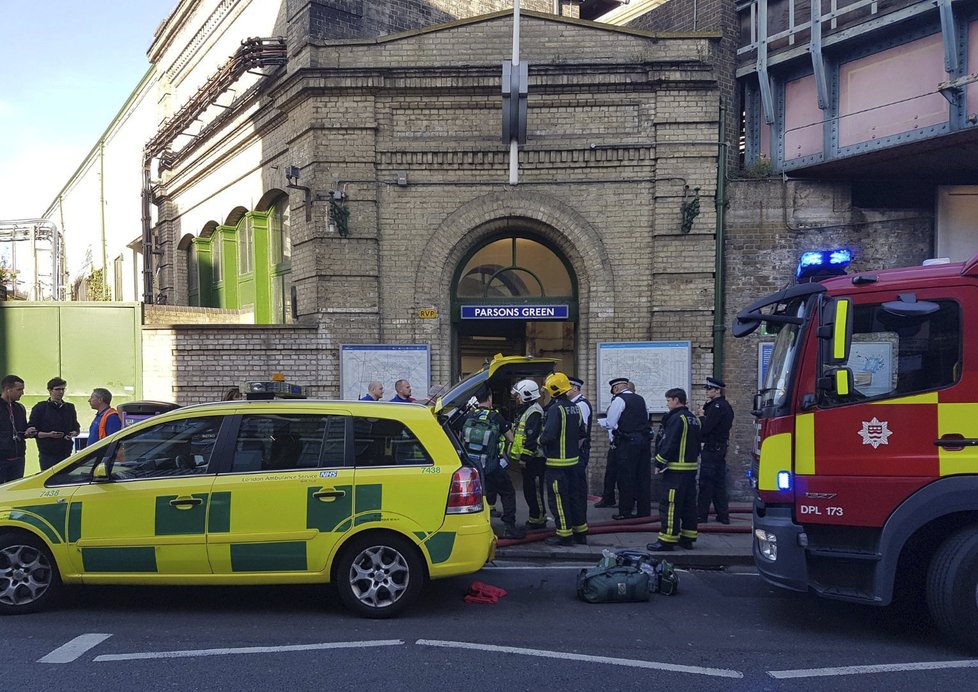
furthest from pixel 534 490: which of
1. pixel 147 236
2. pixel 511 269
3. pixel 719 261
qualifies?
pixel 147 236

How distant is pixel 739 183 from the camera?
1109 cm

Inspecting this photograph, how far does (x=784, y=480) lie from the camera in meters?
5.39

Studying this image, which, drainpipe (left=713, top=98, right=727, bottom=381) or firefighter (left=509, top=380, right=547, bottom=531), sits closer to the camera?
firefighter (left=509, top=380, right=547, bottom=531)

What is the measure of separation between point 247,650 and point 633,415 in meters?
5.79

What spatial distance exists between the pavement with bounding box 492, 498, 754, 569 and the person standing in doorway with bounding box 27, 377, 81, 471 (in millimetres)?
5051

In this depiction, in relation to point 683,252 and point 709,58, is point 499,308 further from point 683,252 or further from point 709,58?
point 709,58

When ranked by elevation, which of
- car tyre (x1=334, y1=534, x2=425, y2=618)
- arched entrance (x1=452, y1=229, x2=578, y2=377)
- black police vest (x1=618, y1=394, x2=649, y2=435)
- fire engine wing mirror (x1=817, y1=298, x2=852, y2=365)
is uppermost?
arched entrance (x1=452, y1=229, x2=578, y2=377)

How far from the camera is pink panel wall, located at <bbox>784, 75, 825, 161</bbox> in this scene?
11.3 m

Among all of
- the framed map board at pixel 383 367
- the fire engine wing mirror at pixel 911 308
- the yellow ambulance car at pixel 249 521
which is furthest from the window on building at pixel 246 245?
the fire engine wing mirror at pixel 911 308

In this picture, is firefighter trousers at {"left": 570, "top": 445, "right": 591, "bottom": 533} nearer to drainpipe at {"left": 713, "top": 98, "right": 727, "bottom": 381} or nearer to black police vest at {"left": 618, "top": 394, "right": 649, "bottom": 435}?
black police vest at {"left": 618, "top": 394, "right": 649, "bottom": 435}

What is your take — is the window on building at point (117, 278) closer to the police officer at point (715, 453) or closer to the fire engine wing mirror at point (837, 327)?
the police officer at point (715, 453)

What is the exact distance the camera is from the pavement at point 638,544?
759cm

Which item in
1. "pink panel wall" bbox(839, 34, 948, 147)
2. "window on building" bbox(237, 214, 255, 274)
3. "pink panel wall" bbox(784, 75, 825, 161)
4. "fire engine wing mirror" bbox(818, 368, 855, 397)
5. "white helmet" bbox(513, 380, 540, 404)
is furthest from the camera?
"window on building" bbox(237, 214, 255, 274)

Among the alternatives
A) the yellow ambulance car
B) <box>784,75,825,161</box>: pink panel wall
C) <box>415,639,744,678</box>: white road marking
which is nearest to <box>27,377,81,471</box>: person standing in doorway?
the yellow ambulance car
